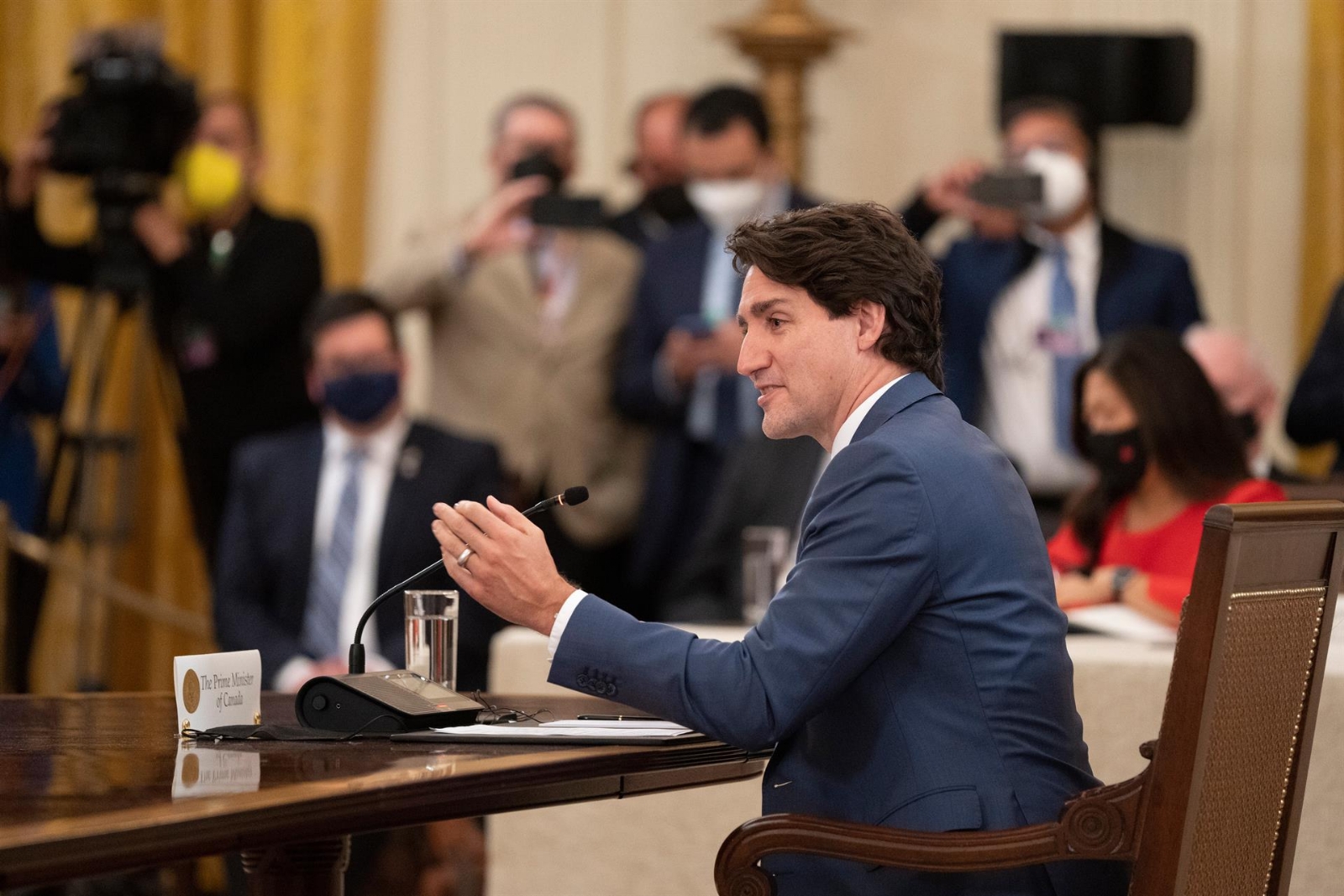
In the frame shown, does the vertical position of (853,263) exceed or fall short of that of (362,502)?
it exceeds it

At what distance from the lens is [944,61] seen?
18.4 feet

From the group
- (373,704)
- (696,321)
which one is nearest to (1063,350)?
(696,321)

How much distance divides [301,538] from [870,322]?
6.98 ft

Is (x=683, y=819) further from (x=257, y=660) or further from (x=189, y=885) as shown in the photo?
(x=189, y=885)

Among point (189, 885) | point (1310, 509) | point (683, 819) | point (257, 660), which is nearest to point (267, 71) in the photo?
point (189, 885)

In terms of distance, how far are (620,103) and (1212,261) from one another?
1800mm

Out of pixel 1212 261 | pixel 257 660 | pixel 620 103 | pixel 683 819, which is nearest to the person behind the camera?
pixel 257 660

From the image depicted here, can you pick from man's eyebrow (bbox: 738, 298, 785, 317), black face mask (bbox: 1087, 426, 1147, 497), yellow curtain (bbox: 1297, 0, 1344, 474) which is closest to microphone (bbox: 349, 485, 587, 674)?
man's eyebrow (bbox: 738, 298, 785, 317)

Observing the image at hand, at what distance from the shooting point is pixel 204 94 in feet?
18.4

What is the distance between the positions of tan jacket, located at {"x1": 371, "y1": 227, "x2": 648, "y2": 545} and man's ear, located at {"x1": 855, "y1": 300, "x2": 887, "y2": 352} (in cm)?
258

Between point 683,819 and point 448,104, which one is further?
point 448,104

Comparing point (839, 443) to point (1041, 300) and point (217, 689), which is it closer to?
point (217, 689)

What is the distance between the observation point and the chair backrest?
173 centimetres

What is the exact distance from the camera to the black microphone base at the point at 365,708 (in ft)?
6.37
